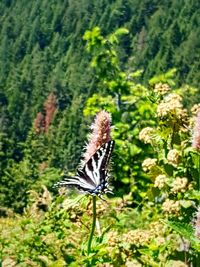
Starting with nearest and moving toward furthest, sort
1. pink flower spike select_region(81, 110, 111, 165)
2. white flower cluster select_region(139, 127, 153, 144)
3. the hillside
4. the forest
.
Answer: pink flower spike select_region(81, 110, 111, 165), the forest, white flower cluster select_region(139, 127, 153, 144), the hillside

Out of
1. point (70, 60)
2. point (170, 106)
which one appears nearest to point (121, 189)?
point (170, 106)

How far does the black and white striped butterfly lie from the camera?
3.11m

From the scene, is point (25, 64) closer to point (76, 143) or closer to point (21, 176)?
point (76, 143)

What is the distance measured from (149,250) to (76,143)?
4013 inches

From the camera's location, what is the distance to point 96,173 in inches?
126

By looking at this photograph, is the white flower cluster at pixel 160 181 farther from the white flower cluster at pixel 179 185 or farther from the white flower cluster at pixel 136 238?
the white flower cluster at pixel 136 238

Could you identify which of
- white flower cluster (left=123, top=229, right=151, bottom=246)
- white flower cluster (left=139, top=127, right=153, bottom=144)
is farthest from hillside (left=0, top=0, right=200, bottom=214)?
white flower cluster (left=123, top=229, right=151, bottom=246)

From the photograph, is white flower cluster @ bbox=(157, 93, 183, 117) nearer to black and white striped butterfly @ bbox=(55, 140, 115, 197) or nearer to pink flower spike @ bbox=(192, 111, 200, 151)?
black and white striped butterfly @ bbox=(55, 140, 115, 197)

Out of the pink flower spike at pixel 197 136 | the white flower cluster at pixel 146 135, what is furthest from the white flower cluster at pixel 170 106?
the pink flower spike at pixel 197 136

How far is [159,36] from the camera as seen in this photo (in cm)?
16738

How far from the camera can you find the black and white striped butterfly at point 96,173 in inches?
122

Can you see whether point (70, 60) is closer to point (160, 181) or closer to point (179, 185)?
point (160, 181)

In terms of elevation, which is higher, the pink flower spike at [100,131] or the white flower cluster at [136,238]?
the pink flower spike at [100,131]

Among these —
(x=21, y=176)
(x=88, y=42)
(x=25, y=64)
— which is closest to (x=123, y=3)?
(x=25, y=64)
